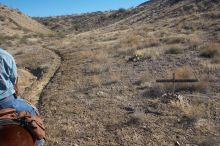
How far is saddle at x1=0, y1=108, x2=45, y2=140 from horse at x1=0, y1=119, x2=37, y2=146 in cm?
3

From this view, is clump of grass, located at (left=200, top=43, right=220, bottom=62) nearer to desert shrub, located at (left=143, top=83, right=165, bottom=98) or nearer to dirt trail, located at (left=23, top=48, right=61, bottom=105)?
desert shrub, located at (left=143, top=83, right=165, bottom=98)

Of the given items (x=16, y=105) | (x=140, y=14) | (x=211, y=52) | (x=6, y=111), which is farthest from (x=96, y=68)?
(x=140, y=14)

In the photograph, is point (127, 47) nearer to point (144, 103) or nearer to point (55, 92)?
point (55, 92)

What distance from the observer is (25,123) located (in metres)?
3.54

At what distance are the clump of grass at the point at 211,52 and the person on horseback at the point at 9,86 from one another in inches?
572

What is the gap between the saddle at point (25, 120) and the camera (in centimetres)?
350

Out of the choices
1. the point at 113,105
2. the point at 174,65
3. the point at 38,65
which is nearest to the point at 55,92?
the point at 113,105

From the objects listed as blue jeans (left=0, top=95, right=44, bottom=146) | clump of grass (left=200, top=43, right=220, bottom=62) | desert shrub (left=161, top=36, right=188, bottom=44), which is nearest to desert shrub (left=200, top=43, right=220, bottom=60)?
clump of grass (left=200, top=43, right=220, bottom=62)

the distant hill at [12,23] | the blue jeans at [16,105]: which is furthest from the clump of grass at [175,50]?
the distant hill at [12,23]

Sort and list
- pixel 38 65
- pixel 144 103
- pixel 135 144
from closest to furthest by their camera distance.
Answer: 1. pixel 135 144
2. pixel 144 103
3. pixel 38 65

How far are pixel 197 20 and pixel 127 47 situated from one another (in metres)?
8.37

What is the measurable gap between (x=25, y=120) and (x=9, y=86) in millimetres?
384

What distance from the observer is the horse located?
328 centimetres

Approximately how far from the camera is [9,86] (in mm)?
3797
